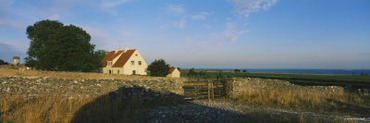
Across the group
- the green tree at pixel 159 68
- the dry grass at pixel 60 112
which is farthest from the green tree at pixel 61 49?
the dry grass at pixel 60 112

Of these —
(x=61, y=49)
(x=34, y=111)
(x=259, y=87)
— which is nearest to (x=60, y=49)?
(x=61, y=49)

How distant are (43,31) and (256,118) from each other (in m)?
40.8

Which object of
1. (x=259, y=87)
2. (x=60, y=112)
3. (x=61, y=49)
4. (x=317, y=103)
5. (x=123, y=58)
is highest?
(x=61, y=49)

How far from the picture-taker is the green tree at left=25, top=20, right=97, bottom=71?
31.7m

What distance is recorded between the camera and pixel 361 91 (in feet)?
58.5

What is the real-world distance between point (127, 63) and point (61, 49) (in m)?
14.3

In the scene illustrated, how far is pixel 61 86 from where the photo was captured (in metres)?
11.6

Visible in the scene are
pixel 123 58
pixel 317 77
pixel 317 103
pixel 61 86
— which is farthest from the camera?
pixel 317 77

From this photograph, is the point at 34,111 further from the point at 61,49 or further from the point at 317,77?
the point at 317,77

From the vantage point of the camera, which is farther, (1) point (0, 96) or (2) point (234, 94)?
(2) point (234, 94)

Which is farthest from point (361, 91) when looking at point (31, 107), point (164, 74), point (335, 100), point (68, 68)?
point (68, 68)

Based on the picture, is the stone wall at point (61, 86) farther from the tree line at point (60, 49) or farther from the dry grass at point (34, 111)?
the tree line at point (60, 49)

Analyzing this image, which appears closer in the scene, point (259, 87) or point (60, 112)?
point (60, 112)

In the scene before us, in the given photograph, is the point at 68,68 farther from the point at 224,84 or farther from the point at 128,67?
the point at 224,84
